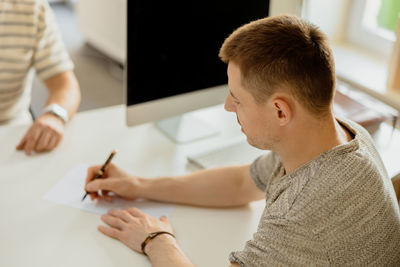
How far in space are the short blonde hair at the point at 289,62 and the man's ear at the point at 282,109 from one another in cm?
2

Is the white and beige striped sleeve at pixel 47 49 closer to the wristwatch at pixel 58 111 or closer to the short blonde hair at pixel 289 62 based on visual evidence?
the wristwatch at pixel 58 111

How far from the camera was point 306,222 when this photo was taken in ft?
2.95

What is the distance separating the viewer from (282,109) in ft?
3.09

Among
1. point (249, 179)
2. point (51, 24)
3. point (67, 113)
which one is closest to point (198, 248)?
point (249, 179)

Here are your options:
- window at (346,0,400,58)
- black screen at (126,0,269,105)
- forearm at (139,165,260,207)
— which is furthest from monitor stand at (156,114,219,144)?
window at (346,0,400,58)

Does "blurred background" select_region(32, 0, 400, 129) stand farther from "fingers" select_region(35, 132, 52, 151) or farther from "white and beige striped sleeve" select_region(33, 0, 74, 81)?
"fingers" select_region(35, 132, 52, 151)

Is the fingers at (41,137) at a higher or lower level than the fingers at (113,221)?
higher

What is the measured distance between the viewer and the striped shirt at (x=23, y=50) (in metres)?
1.75

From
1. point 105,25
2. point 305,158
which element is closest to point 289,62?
point 305,158

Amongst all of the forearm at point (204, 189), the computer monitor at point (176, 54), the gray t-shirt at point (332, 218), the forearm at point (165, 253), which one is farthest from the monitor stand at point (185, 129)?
the gray t-shirt at point (332, 218)

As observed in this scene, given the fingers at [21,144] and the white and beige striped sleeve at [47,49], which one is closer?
the fingers at [21,144]

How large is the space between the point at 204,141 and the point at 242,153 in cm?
14

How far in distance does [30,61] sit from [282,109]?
1.20 m

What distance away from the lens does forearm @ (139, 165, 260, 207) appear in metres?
1.33
